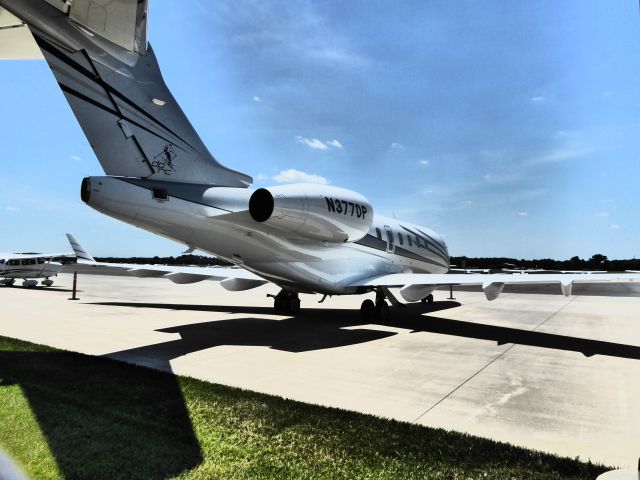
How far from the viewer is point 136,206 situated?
7.12 metres

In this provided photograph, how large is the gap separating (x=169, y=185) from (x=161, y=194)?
0.94ft

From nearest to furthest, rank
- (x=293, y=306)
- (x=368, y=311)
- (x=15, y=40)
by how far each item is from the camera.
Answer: (x=15, y=40), (x=368, y=311), (x=293, y=306)

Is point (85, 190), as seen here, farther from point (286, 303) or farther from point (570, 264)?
point (570, 264)

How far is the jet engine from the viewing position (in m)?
8.66

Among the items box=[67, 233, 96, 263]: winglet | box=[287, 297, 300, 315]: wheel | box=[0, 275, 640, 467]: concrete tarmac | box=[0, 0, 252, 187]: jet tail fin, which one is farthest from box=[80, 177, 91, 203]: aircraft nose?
box=[67, 233, 96, 263]: winglet

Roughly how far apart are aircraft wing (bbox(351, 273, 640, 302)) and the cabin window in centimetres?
604

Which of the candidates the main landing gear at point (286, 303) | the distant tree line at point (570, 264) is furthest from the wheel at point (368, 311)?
the distant tree line at point (570, 264)

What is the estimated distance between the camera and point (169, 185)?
7758 millimetres

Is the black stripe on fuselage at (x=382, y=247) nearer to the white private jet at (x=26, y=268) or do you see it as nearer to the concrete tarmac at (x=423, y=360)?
the concrete tarmac at (x=423, y=360)

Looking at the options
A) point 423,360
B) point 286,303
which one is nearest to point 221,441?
point 423,360

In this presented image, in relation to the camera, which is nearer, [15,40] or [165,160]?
[15,40]

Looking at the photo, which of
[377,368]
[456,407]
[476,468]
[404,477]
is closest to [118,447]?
[404,477]

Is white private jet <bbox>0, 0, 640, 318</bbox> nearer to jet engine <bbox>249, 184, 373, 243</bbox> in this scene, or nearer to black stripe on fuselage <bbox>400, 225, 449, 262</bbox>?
jet engine <bbox>249, 184, 373, 243</bbox>

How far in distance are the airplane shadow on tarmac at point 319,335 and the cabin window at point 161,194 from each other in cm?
272
